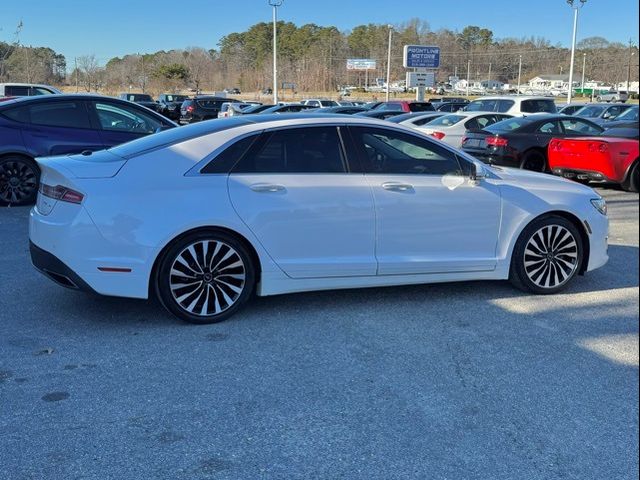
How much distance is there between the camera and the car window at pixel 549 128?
13.2 m

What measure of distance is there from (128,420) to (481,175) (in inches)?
130

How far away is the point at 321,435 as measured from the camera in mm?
3176

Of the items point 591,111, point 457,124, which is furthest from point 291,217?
point 591,111

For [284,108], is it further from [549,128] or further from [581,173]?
[581,173]

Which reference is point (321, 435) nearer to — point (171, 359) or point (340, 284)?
point (171, 359)

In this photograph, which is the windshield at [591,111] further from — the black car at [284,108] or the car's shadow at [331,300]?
the car's shadow at [331,300]

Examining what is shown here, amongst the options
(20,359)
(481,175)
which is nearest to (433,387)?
(481,175)

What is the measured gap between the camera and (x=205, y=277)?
15.3 ft

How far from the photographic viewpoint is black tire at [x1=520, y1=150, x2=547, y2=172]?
13078 millimetres

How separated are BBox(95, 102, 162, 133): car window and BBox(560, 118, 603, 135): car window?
8565 mm

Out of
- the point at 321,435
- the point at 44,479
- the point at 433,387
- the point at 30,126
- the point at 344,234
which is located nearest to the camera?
the point at 44,479

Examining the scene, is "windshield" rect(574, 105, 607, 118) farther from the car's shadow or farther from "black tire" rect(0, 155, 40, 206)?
"black tire" rect(0, 155, 40, 206)

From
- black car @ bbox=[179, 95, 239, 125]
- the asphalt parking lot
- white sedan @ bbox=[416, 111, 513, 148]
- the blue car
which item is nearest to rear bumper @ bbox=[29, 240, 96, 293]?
the asphalt parking lot

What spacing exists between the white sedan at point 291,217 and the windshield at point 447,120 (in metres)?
11.2
